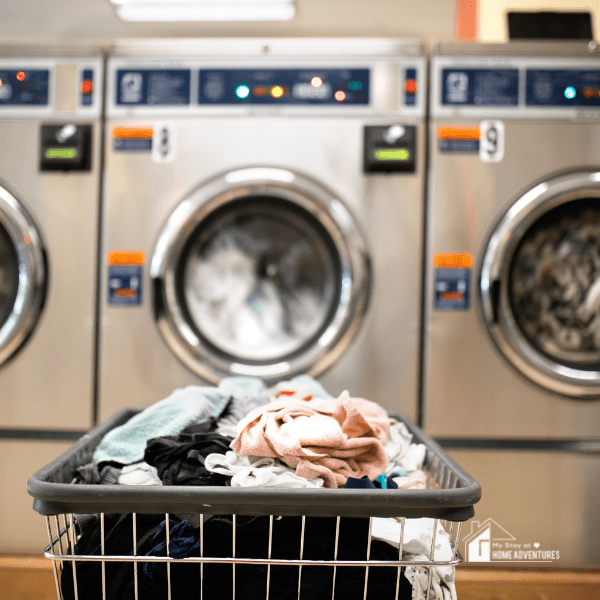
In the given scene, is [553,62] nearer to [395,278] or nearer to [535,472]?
[395,278]

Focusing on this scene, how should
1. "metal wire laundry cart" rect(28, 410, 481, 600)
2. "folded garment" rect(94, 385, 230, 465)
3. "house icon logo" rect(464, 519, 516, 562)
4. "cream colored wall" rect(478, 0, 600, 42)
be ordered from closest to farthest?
1. "metal wire laundry cart" rect(28, 410, 481, 600)
2. "folded garment" rect(94, 385, 230, 465)
3. "house icon logo" rect(464, 519, 516, 562)
4. "cream colored wall" rect(478, 0, 600, 42)

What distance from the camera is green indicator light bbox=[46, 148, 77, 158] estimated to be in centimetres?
154

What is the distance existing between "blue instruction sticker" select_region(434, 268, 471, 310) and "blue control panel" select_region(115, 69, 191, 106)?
0.93 meters

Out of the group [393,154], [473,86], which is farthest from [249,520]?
[473,86]

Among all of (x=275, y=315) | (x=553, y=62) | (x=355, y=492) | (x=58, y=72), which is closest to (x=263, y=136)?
(x=275, y=315)

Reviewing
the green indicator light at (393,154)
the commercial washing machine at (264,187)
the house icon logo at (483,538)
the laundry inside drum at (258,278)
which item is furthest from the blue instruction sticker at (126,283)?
the house icon logo at (483,538)

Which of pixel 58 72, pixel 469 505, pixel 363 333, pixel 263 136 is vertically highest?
pixel 58 72

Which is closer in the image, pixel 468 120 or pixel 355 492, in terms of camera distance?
pixel 355 492

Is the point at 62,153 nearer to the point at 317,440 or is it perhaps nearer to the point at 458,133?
the point at 458,133

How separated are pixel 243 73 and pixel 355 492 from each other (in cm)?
136

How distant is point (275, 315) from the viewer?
5.29 ft

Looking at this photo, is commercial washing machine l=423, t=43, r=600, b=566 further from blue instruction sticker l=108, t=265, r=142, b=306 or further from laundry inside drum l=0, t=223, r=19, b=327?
laundry inside drum l=0, t=223, r=19, b=327

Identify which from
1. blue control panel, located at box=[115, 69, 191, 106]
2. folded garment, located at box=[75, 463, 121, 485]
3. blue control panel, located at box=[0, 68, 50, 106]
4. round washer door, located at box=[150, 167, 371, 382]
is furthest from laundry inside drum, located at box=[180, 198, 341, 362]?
folded garment, located at box=[75, 463, 121, 485]

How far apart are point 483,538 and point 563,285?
30.5 inches
